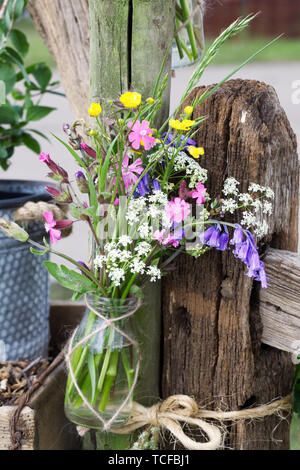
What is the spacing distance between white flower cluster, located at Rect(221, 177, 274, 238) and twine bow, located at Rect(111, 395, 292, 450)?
0.38 m

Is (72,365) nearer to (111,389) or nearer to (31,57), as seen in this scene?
(111,389)

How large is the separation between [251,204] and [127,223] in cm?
22

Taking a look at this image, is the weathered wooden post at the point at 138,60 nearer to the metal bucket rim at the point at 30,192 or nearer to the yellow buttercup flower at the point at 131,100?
the yellow buttercup flower at the point at 131,100

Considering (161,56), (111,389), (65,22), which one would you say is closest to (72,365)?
(111,389)

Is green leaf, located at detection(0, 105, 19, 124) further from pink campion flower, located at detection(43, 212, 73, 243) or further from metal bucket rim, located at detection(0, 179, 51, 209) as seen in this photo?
pink campion flower, located at detection(43, 212, 73, 243)

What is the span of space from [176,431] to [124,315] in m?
0.27

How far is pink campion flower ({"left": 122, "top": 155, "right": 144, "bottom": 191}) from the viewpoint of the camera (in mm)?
1022

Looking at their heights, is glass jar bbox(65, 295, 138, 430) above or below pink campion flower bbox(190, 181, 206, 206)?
below

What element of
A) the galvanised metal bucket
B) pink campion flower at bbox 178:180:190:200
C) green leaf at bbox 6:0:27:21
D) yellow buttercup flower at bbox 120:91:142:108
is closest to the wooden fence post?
pink campion flower at bbox 178:180:190:200

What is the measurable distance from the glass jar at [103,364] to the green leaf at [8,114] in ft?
2.19

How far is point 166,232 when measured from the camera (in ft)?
3.34

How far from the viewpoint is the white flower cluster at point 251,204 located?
1.04 metres

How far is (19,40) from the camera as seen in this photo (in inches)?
63.4

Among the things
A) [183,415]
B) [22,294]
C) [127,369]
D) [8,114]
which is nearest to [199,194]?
[127,369]
